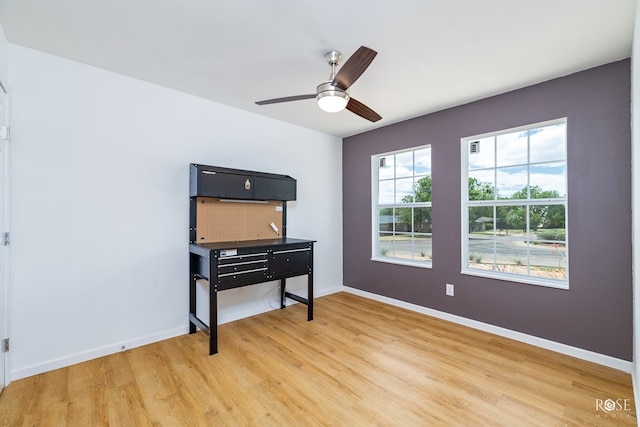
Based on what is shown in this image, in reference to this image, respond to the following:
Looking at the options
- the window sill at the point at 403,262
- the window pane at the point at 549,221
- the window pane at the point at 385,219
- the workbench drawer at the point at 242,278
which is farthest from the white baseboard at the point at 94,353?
the window pane at the point at 549,221

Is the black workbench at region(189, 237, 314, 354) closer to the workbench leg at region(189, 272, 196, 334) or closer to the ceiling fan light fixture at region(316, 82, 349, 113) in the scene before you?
the workbench leg at region(189, 272, 196, 334)

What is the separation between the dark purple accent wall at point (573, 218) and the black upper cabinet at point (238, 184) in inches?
70.7

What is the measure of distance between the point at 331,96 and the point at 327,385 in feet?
6.87

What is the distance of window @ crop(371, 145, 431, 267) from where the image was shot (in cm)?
374

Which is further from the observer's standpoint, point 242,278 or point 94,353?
point 242,278

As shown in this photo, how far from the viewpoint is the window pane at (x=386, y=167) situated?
4.14 meters

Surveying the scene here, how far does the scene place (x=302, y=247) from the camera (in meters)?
3.32

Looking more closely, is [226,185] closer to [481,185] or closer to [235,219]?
[235,219]

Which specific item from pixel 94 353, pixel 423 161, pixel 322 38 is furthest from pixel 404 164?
pixel 94 353

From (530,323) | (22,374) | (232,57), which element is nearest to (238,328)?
(22,374)

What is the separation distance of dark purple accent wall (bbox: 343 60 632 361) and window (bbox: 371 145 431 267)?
0.19m

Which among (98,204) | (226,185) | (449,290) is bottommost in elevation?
(449,290)

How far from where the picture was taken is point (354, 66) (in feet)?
6.20

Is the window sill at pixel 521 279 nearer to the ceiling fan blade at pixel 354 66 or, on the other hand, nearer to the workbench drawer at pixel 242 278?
the workbench drawer at pixel 242 278
